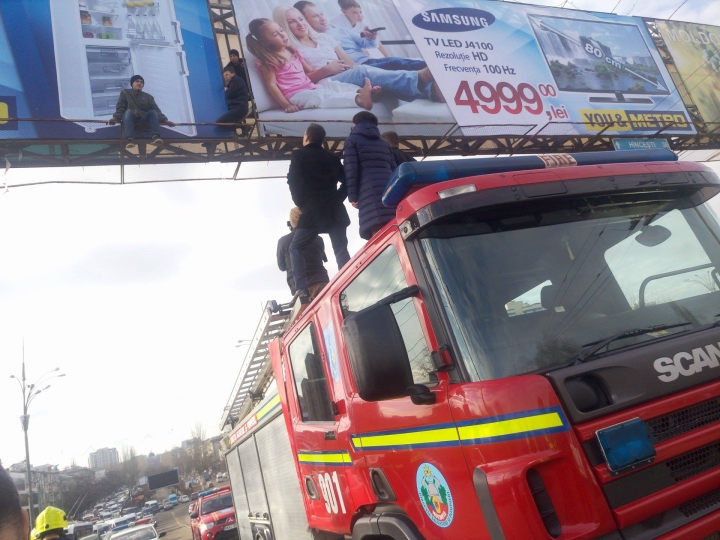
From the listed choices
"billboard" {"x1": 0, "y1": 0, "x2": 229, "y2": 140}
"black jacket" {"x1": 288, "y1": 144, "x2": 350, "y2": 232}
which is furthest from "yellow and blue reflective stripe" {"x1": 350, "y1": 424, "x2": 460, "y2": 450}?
"billboard" {"x1": 0, "y1": 0, "x2": 229, "y2": 140}

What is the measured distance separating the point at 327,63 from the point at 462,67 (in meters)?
3.06

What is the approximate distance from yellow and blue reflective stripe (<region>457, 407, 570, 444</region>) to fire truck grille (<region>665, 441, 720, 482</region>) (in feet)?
1.53

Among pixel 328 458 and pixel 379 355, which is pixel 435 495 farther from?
pixel 328 458

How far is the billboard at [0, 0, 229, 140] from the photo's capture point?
8.05 metres

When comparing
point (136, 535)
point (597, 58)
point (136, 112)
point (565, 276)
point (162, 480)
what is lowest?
point (136, 535)

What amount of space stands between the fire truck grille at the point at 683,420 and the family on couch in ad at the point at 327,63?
8.59 metres

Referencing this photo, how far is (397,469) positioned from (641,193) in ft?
5.73

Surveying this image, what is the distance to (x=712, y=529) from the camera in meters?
1.95

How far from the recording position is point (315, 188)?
5.27 m

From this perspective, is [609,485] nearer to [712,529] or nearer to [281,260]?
[712,529]

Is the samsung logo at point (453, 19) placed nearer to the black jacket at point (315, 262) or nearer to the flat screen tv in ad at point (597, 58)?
the flat screen tv in ad at point (597, 58)

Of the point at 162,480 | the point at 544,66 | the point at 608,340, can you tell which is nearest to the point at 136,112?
the point at 608,340

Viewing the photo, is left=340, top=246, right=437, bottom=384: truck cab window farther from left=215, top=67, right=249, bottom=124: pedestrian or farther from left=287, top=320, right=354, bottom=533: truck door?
left=215, top=67, right=249, bottom=124: pedestrian

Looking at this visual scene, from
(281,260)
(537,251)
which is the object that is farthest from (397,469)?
(281,260)
